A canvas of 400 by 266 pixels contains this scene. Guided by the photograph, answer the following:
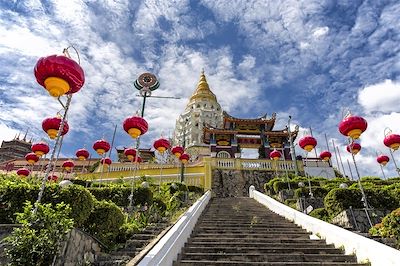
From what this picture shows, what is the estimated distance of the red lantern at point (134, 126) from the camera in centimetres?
815

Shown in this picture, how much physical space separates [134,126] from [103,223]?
2.96 m


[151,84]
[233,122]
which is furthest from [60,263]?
[233,122]

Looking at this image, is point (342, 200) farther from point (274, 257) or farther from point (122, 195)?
point (122, 195)

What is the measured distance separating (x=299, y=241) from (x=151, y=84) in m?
20.5

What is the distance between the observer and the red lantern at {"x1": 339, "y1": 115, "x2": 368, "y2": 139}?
25.5 ft

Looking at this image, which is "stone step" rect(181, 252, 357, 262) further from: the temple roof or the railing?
the temple roof

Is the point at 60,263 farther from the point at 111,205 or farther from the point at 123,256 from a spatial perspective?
the point at 111,205

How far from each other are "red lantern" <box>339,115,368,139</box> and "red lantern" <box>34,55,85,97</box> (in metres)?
6.87

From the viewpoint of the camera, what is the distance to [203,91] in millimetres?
57000

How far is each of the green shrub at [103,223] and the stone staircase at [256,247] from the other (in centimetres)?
174

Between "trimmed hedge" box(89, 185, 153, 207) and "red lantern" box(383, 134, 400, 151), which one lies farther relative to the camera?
"red lantern" box(383, 134, 400, 151)

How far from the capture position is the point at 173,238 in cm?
493

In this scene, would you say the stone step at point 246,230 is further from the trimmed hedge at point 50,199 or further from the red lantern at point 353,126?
the trimmed hedge at point 50,199

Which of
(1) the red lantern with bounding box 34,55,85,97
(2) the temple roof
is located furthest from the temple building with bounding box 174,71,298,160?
(2) the temple roof
